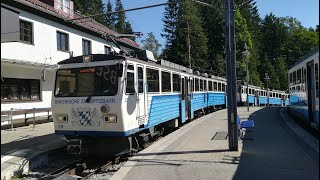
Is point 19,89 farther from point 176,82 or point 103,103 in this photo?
point 103,103

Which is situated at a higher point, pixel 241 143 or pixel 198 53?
pixel 198 53

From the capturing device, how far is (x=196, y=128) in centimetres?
1493

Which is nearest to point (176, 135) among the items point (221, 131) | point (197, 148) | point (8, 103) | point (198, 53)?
point (221, 131)

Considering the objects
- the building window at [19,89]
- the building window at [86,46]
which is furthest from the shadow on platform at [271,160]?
the building window at [86,46]

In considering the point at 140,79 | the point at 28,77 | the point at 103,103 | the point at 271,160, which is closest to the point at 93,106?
the point at 103,103

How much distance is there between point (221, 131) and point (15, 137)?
295 inches

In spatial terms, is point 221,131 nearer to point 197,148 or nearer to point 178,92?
point 178,92

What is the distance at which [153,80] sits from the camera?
11875mm

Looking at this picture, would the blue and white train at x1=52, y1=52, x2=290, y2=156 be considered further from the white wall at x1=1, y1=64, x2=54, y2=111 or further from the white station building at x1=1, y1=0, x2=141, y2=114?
the white wall at x1=1, y1=64, x2=54, y2=111

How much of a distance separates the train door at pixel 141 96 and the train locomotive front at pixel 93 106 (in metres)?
0.52

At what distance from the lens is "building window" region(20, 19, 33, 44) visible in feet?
61.5

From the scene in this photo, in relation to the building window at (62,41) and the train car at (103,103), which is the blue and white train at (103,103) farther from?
the building window at (62,41)

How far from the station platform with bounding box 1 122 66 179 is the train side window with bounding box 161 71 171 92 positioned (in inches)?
149

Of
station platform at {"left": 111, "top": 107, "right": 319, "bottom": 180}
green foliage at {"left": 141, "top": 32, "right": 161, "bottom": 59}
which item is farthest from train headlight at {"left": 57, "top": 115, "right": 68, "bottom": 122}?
green foliage at {"left": 141, "top": 32, "right": 161, "bottom": 59}
